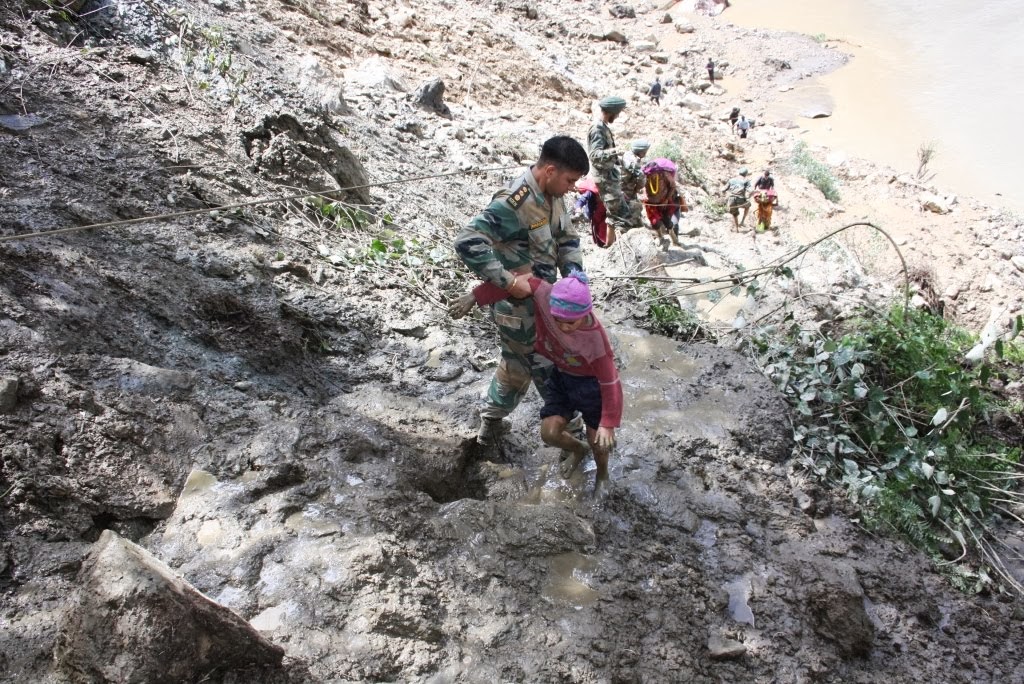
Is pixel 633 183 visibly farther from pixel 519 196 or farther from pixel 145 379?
pixel 145 379

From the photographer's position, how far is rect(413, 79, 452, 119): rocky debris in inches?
319

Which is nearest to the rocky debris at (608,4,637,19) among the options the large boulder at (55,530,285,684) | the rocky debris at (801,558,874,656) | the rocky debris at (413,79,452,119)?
the rocky debris at (413,79,452,119)

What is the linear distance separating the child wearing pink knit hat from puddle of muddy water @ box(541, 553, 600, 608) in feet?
1.53

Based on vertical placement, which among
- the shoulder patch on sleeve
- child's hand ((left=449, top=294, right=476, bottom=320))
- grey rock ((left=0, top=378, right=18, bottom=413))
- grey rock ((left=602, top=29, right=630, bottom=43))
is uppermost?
the shoulder patch on sleeve

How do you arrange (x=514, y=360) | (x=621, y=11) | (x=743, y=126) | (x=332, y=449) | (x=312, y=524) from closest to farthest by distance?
1. (x=312, y=524)
2. (x=332, y=449)
3. (x=514, y=360)
4. (x=743, y=126)
5. (x=621, y=11)

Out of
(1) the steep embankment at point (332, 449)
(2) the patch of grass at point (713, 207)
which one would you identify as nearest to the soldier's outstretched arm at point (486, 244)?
(1) the steep embankment at point (332, 449)

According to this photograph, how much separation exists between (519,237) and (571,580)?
1.61 metres

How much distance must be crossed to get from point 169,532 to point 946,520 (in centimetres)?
402

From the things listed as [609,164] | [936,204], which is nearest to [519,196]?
[609,164]

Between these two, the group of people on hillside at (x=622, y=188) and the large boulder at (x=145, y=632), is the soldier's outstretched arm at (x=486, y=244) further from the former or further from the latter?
the group of people on hillside at (x=622, y=188)

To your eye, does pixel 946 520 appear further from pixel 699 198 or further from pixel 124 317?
pixel 699 198

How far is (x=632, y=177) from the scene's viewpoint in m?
7.17

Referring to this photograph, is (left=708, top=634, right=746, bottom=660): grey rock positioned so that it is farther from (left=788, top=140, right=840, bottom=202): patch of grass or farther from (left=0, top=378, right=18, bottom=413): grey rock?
(left=788, top=140, right=840, bottom=202): patch of grass

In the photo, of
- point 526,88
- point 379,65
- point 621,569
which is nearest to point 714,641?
point 621,569
